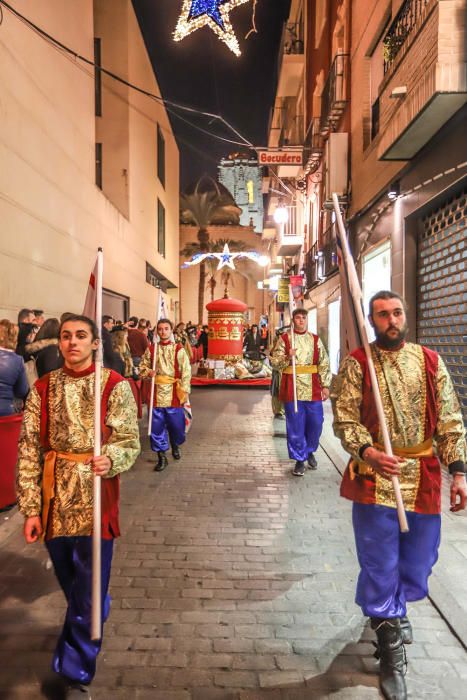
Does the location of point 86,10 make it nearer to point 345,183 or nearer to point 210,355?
point 345,183

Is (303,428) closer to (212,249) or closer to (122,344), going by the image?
(122,344)

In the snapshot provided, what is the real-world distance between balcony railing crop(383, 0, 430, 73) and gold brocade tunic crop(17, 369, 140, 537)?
799 cm

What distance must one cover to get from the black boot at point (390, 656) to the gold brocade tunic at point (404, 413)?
0.63 m

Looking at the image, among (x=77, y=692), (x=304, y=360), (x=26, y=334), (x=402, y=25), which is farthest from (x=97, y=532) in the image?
(x=402, y=25)

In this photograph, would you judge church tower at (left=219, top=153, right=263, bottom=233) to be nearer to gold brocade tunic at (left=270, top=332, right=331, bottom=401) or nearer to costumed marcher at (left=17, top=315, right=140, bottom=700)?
gold brocade tunic at (left=270, top=332, right=331, bottom=401)

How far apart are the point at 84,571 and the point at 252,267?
4993cm

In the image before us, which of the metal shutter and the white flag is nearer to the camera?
the white flag

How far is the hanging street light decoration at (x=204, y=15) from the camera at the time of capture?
26.7 feet

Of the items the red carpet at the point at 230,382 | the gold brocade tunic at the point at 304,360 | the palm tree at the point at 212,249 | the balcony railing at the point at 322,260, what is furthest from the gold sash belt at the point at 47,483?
the palm tree at the point at 212,249

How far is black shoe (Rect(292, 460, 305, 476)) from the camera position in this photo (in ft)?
22.7

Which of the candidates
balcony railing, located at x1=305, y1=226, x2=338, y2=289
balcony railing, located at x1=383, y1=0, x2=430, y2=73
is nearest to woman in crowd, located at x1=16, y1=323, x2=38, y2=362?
balcony railing, located at x1=383, y1=0, x2=430, y2=73

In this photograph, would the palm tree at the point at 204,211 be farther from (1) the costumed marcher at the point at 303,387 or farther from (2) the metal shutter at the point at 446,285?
(1) the costumed marcher at the point at 303,387

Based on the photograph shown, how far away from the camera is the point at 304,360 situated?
741 centimetres

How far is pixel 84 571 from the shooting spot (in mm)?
2688
